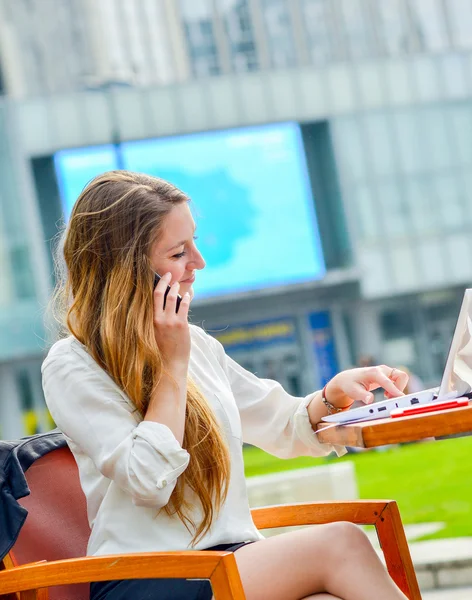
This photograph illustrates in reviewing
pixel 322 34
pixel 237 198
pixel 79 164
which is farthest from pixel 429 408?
pixel 322 34

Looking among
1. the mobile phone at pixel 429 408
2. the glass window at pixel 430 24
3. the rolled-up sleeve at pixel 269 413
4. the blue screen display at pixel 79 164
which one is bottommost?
the rolled-up sleeve at pixel 269 413

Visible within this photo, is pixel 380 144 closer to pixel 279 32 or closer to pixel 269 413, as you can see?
pixel 279 32

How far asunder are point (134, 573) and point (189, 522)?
0.19 metres

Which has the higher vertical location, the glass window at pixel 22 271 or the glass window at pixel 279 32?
→ the glass window at pixel 279 32

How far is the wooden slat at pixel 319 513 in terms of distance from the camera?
217 centimetres

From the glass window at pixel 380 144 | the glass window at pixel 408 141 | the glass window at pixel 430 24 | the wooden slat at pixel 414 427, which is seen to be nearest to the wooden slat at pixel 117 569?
the wooden slat at pixel 414 427

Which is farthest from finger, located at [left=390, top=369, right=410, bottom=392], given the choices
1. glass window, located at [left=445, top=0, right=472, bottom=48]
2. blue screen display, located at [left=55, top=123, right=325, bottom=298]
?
glass window, located at [left=445, top=0, right=472, bottom=48]

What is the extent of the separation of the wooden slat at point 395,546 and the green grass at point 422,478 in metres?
3.57

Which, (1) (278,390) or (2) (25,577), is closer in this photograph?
(2) (25,577)

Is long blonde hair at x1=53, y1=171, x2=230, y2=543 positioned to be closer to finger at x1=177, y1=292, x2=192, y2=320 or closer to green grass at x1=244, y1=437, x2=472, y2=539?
finger at x1=177, y1=292, x2=192, y2=320

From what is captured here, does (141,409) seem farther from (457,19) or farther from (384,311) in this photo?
(457,19)

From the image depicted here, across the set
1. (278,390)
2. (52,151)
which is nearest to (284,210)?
(52,151)

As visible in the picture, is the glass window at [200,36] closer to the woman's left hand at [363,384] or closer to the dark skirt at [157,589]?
the woman's left hand at [363,384]

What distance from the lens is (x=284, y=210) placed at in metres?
26.3
